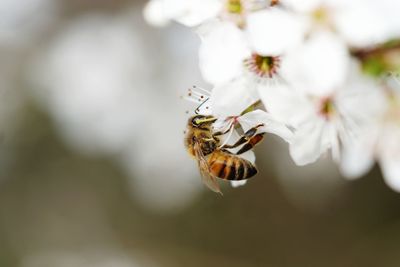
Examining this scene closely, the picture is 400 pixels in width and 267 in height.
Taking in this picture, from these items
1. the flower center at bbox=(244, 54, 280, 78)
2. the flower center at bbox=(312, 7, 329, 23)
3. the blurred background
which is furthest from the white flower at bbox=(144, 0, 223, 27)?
the blurred background

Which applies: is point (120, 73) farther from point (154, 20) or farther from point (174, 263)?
point (154, 20)

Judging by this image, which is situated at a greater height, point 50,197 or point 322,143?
point 50,197

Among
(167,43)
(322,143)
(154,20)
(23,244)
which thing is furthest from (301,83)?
(23,244)

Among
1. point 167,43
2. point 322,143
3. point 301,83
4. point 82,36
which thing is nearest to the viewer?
point 301,83

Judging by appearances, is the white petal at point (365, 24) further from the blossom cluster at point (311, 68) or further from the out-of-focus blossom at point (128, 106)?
the out-of-focus blossom at point (128, 106)

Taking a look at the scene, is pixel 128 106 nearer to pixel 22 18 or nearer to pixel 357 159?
pixel 22 18

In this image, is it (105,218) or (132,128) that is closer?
(132,128)

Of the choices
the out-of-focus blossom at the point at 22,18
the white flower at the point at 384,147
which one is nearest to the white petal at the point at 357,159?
the white flower at the point at 384,147
